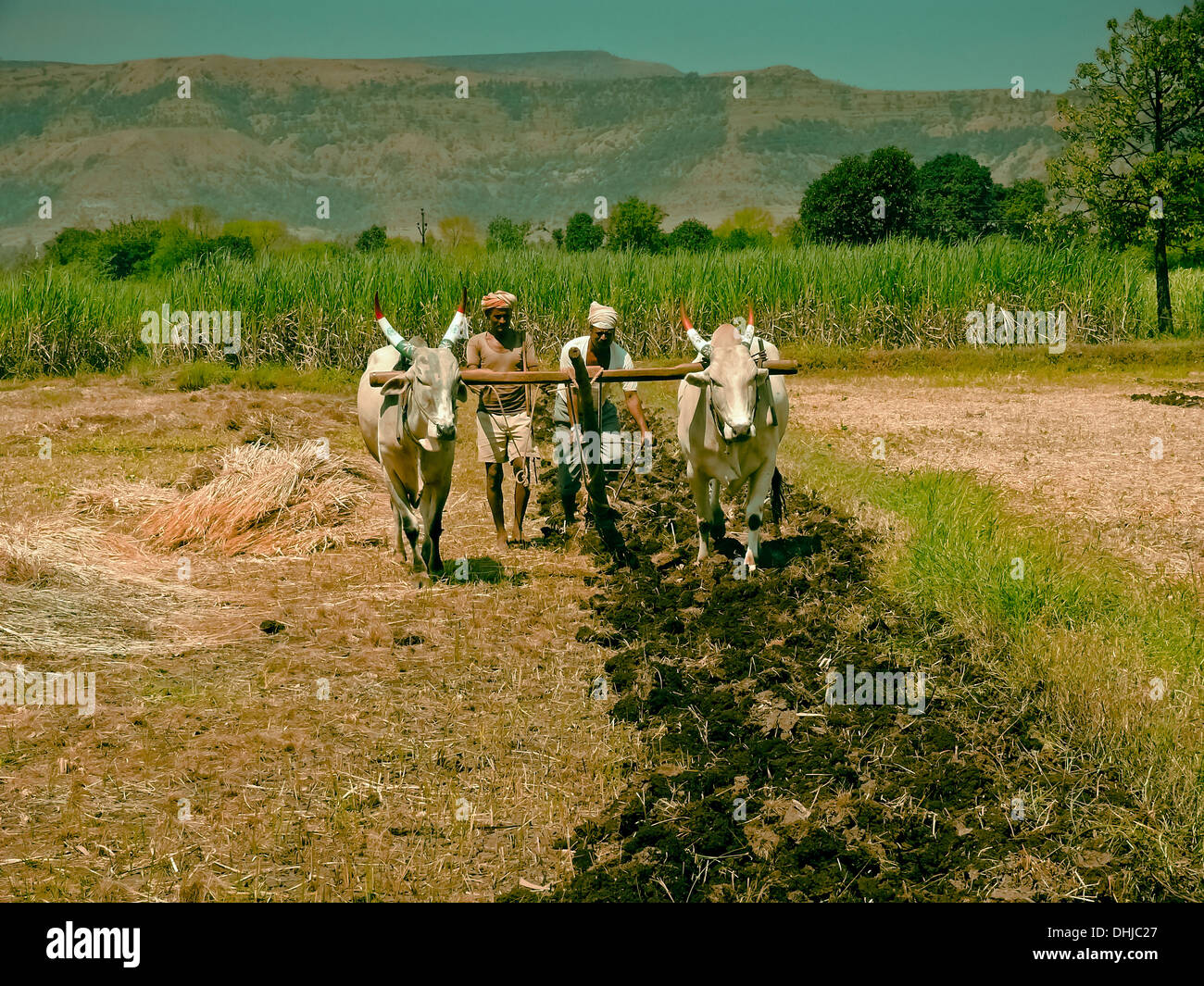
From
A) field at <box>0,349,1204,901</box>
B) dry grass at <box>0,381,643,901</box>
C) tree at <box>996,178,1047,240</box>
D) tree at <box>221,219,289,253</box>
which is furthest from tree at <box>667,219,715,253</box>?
dry grass at <box>0,381,643,901</box>

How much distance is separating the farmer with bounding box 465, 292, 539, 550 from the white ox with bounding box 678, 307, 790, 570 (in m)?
1.22

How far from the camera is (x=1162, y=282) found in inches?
925

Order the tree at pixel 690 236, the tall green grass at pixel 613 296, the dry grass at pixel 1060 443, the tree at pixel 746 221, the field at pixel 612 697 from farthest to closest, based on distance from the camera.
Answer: the tree at pixel 746 221
the tree at pixel 690 236
the tall green grass at pixel 613 296
the dry grass at pixel 1060 443
the field at pixel 612 697

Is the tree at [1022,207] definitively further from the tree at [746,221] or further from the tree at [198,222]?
the tree at [198,222]

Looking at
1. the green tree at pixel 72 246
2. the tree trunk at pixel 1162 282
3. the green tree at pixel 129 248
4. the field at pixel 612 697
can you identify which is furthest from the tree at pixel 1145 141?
the green tree at pixel 72 246

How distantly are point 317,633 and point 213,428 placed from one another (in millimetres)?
8821

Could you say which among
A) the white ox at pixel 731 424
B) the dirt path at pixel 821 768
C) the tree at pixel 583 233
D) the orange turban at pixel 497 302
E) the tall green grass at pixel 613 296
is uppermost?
the tree at pixel 583 233

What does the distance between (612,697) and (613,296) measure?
56.3ft

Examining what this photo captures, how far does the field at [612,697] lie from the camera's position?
4.24 m

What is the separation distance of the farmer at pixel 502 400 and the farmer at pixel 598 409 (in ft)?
0.91

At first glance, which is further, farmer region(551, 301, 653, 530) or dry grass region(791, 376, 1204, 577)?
dry grass region(791, 376, 1204, 577)

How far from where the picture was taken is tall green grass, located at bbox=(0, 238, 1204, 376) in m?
21.2

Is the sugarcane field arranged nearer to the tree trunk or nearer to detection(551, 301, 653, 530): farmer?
detection(551, 301, 653, 530): farmer

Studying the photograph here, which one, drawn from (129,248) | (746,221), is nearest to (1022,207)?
(129,248)
